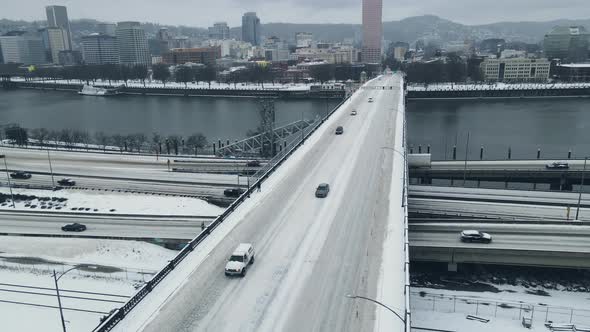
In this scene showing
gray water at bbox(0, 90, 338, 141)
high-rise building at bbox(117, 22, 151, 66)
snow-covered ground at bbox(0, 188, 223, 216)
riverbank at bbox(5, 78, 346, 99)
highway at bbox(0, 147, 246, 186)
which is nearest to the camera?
snow-covered ground at bbox(0, 188, 223, 216)

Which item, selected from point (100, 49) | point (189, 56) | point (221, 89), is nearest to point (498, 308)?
point (221, 89)

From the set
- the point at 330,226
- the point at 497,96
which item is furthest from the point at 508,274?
the point at 497,96

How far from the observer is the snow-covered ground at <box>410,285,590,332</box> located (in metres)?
15.1

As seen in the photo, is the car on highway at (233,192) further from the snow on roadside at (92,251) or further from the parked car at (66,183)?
Answer: the parked car at (66,183)

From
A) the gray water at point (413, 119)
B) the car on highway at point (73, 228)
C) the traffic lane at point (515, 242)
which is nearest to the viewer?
the traffic lane at point (515, 242)

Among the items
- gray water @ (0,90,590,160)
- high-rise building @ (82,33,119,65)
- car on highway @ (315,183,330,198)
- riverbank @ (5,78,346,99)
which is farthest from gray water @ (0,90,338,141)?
high-rise building @ (82,33,119,65)

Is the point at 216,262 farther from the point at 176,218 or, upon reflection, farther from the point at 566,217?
the point at 566,217

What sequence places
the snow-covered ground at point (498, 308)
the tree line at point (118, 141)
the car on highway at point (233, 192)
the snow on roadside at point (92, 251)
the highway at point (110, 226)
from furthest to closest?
the tree line at point (118, 141)
the car on highway at point (233, 192)
the highway at point (110, 226)
the snow on roadside at point (92, 251)
the snow-covered ground at point (498, 308)

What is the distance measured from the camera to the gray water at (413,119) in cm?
4641

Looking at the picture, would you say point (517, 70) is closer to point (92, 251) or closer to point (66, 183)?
point (66, 183)

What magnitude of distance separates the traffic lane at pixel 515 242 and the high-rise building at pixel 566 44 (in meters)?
156

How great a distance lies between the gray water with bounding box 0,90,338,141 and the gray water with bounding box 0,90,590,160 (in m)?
0.13

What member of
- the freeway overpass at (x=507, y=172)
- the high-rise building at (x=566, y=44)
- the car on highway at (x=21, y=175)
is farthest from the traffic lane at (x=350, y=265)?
the high-rise building at (x=566, y=44)

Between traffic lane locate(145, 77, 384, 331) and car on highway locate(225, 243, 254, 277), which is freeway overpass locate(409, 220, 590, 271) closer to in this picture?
traffic lane locate(145, 77, 384, 331)
